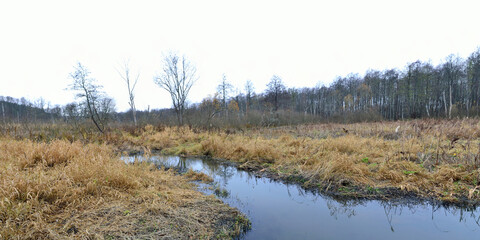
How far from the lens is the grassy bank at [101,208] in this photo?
243 centimetres

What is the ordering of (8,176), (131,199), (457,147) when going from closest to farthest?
(8,176) → (131,199) → (457,147)

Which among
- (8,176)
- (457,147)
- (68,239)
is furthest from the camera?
(457,147)

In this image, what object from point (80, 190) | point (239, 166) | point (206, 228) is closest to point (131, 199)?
point (80, 190)

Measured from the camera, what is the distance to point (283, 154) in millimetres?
7164

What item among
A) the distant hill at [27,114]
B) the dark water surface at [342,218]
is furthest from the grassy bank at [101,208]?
the distant hill at [27,114]

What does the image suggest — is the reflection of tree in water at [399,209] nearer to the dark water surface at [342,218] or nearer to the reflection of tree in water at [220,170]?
the dark water surface at [342,218]

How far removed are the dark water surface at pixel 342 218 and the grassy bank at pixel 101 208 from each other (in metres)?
0.60

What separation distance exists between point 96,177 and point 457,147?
1060 centimetres

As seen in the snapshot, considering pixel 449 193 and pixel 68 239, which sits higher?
pixel 68 239

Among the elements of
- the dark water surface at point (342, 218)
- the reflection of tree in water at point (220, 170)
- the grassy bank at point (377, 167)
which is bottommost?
the reflection of tree in water at point (220, 170)

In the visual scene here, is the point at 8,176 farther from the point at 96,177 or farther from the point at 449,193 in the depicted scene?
the point at 449,193

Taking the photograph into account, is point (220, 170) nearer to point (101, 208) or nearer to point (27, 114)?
point (101, 208)

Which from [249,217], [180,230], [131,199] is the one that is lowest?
[249,217]

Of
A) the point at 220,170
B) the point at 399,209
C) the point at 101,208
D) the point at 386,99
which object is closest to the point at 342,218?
the point at 399,209
